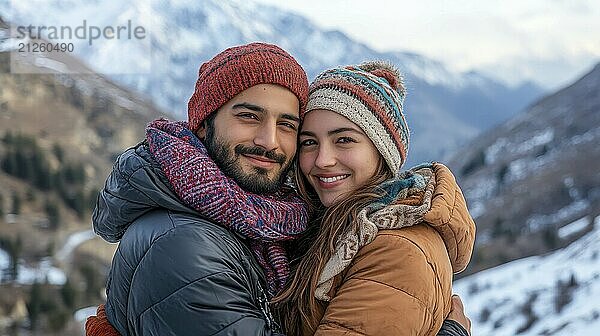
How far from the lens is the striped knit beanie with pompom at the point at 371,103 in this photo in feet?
13.5

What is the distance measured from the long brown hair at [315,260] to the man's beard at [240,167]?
42 cm

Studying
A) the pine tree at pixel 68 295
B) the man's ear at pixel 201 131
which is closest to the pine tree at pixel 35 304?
the pine tree at pixel 68 295

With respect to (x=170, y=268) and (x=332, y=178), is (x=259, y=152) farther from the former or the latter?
(x=170, y=268)

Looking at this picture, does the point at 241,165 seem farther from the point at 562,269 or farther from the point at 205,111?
the point at 562,269

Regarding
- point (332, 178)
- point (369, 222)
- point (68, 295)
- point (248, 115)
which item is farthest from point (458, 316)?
point (68, 295)

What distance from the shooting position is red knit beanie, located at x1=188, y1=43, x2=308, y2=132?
4.19 metres

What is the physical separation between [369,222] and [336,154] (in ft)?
2.19

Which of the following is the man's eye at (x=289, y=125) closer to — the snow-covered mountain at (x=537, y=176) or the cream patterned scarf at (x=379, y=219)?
the cream patterned scarf at (x=379, y=219)

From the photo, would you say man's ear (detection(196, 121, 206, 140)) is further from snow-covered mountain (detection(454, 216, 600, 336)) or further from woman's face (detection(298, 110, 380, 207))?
snow-covered mountain (detection(454, 216, 600, 336))

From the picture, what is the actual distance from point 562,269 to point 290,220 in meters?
23.5

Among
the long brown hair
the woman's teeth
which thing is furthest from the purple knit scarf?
the woman's teeth

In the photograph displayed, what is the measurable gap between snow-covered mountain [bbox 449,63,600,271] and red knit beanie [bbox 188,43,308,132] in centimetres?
4016

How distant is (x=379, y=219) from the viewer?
3.74 meters

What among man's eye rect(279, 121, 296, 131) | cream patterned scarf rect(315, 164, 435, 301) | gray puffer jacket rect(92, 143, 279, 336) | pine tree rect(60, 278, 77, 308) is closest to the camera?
gray puffer jacket rect(92, 143, 279, 336)
